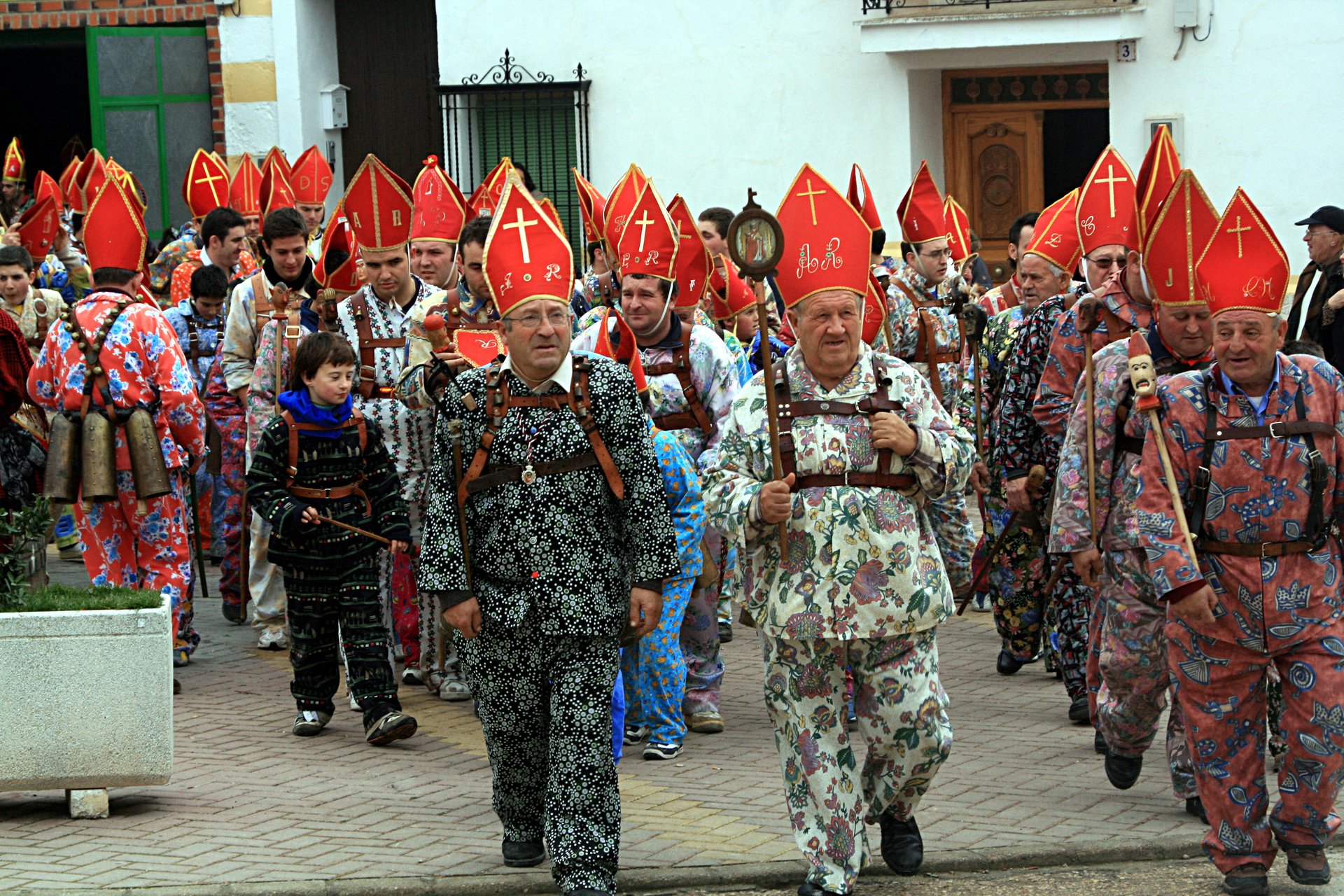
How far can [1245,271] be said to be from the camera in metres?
5.68

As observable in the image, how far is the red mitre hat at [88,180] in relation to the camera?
1313 cm

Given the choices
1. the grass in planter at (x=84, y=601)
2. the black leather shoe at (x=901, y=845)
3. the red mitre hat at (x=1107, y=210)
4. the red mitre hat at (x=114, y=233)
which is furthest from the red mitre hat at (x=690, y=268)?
the red mitre hat at (x=114, y=233)

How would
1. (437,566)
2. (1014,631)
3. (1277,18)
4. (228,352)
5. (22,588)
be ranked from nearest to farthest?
1. (437,566)
2. (22,588)
3. (1014,631)
4. (228,352)
5. (1277,18)

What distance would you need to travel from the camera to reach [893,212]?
19.2 meters

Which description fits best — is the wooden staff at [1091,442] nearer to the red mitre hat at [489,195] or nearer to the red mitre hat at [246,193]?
the red mitre hat at [489,195]

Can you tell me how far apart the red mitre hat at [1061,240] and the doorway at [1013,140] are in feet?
34.5

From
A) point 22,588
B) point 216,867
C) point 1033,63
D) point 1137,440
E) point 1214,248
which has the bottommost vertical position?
point 216,867

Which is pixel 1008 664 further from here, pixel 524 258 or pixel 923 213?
pixel 524 258

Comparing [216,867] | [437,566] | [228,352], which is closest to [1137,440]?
[437,566]

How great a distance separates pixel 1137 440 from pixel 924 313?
3.50 meters

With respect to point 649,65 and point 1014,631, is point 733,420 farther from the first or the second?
point 649,65

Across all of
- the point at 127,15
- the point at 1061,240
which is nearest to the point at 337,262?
the point at 1061,240

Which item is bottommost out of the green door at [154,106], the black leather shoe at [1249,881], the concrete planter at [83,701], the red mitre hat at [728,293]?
the black leather shoe at [1249,881]

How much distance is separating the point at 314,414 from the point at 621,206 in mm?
1848
